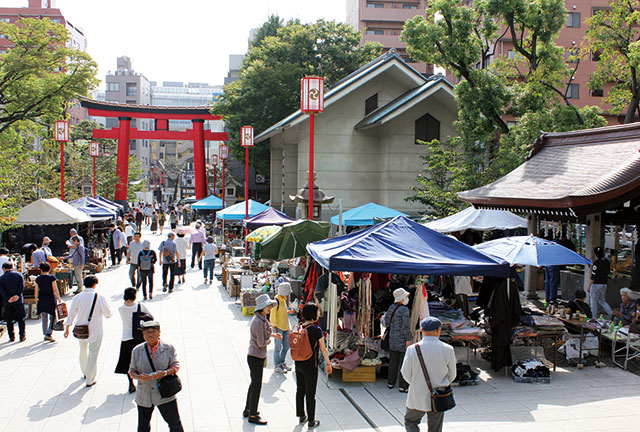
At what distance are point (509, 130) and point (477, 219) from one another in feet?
17.3

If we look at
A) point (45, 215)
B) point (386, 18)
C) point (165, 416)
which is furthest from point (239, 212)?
point (386, 18)

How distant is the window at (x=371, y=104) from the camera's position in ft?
94.1

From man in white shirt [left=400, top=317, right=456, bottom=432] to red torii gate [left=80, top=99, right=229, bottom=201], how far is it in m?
40.0

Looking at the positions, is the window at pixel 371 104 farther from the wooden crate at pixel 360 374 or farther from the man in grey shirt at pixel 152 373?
the man in grey shirt at pixel 152 373

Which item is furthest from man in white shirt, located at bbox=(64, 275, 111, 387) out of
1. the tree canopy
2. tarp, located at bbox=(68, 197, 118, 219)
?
tarp, located at bbox=(68, 197, 118, 219)

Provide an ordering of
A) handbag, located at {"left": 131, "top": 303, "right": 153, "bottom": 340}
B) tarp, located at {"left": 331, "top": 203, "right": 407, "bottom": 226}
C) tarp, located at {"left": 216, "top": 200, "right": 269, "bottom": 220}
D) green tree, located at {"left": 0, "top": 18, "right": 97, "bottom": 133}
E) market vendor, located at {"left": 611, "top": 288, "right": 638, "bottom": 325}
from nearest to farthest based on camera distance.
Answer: handbag, located at {"left": 131, "top": 303, "right": 153, "bottom": 340} → market vendor, located at {"left": 611, "top": 288, "right": 638, "bottom": 325} → tarp, located at {"left": 331, "top": 203, "right": 407, "bottom": 226} → green tree, located at {"left": 0, "top": 18, "right": 97, "bottom": 133} → tarp, located at {"left": 216, "top": 200, "right": 269, "bottom": 220}

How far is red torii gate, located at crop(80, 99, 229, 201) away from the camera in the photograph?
4347 centimetres

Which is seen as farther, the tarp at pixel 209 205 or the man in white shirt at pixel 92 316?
the tarp at pixel 209 205

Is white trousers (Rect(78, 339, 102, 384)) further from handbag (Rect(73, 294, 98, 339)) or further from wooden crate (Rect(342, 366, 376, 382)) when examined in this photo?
wooden crate (Rect(342, 366, 376, 382))

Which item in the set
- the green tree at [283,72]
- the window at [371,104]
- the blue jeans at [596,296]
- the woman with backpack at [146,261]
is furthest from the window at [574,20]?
the woman with backpack at [146,261]

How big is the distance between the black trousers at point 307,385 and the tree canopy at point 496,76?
1378 cm

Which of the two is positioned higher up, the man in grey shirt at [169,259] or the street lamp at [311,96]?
the street lamp at [311,96]

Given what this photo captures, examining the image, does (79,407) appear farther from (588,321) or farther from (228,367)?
(588,321)

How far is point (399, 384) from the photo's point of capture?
29.3 ft
